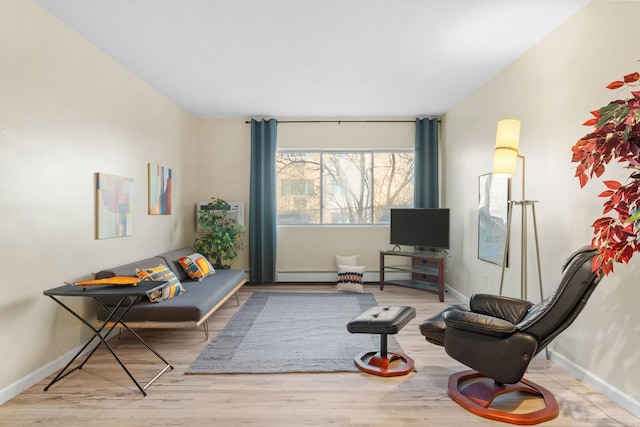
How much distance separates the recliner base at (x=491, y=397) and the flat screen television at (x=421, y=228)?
8.95 feet

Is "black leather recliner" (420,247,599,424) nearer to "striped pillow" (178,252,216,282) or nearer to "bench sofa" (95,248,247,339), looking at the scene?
"bench sofa" (95,248,247,339)

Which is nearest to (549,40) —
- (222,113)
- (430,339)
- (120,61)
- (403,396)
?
(430,339)

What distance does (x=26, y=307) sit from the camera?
8.38ft

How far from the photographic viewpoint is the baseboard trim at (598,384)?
2232 mm

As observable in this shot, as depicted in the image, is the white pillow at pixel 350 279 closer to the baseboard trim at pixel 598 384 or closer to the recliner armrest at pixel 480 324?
the baseboard trim at pixel 598 384

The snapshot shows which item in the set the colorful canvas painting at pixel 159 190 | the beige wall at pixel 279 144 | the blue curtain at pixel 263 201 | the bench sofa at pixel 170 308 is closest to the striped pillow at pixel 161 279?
the bench sofa at pixel 170 308

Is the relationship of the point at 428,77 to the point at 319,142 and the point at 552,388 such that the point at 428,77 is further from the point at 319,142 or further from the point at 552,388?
the point at 552,388

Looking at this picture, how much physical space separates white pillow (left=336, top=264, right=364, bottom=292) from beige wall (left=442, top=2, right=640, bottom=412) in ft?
6.52

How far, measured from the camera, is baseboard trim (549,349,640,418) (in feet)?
7.32

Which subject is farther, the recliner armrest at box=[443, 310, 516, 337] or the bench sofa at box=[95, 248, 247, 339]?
the bench sofa at box=[95, 248, 247, 339]

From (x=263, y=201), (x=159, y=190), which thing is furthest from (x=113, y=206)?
(x=263, y=201)

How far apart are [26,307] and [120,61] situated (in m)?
2.47

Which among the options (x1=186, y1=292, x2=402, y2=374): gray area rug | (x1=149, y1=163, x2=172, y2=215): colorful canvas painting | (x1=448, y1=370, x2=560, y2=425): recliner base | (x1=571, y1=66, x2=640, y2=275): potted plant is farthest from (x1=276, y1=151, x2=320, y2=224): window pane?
(x1=571, y1=66, x2=640, y2=275): potted plant

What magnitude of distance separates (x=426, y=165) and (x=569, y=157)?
3.00 meters
